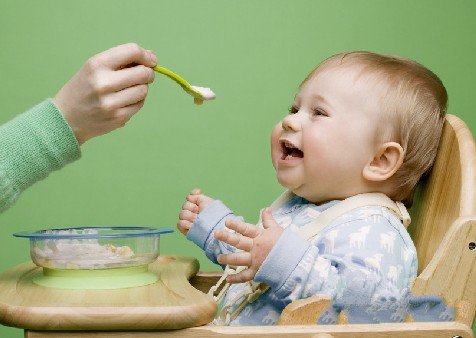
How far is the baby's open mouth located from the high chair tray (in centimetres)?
26

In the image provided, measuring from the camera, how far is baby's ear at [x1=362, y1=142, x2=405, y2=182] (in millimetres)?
935

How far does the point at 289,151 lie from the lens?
0.99m

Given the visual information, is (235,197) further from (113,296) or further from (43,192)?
(113,296)

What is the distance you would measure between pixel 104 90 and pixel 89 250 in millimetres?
178

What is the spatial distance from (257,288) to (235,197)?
67 cm

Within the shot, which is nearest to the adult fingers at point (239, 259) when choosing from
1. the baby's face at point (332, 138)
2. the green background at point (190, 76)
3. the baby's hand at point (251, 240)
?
the baby's hand at point (251, 240)

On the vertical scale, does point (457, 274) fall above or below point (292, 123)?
below

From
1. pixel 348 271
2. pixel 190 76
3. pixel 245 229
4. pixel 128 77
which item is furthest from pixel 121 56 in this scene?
pixel 190 76

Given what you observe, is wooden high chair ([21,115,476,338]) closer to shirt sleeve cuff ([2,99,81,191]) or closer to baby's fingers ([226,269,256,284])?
baby's fingers ([226,269,256,284])

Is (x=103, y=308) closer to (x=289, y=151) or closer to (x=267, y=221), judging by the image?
(x=267, y=221)

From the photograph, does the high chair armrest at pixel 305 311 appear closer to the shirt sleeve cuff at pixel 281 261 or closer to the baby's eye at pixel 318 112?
the shirt sleeve cuff at pixel 281 261

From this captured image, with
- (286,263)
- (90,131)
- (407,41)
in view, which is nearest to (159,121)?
(407,41)

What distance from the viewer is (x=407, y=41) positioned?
156 centimetres

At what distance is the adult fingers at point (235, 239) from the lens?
0.81 meters
